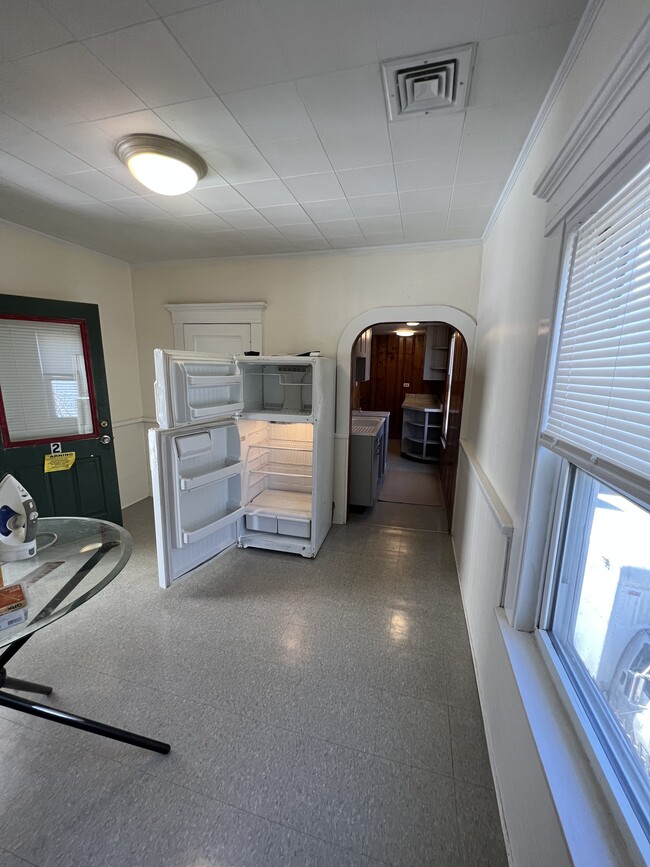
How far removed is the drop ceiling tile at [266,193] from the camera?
1966 millimetres

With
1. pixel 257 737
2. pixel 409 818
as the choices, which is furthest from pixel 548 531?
pixel 257 737

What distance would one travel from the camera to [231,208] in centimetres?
226

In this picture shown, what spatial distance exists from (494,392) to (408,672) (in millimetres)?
1558

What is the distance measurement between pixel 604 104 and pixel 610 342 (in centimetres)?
55

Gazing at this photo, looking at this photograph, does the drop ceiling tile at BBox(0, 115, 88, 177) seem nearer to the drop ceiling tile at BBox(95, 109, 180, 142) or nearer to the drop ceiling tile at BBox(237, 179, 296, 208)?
the drop ceiling tile at BBox(95, 109, 180, 142)

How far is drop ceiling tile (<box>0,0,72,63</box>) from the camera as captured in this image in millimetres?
988

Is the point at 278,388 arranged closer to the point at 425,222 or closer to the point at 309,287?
the point at 309,287

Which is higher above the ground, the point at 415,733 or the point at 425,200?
the point at 425,200

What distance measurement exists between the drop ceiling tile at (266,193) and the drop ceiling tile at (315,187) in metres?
0.05

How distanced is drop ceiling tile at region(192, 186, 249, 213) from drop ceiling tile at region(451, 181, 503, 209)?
1316 millimetres

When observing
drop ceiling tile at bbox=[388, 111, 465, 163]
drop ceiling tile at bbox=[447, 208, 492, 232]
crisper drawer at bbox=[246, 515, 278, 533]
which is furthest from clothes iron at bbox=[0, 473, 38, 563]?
drop ceiling tile at bbox=[447, 208, 492, 232]

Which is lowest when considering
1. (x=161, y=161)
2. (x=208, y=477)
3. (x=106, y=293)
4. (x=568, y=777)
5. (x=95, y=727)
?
(x=95, y=727)

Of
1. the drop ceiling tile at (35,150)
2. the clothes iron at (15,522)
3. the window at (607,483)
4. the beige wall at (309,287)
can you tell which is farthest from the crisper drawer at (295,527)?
the drop ceiling tile at (35,150)

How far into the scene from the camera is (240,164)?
1.77 metres
